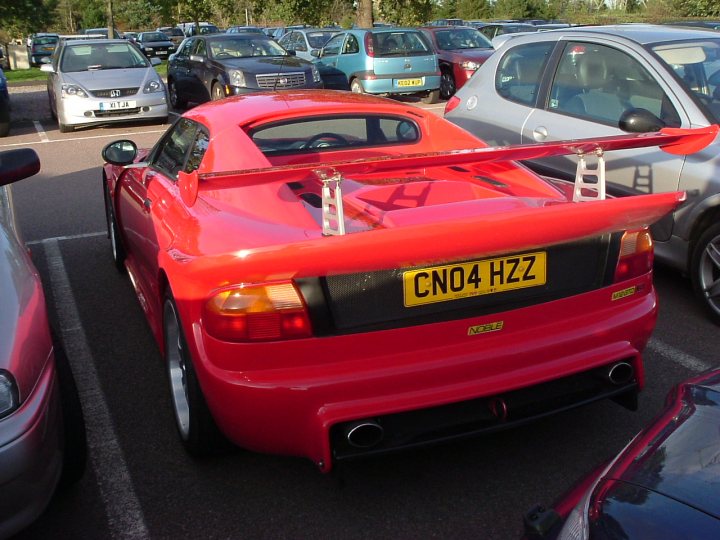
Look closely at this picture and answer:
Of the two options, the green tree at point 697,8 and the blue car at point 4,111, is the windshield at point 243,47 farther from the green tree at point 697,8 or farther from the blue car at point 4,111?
the green tree at point 697,8

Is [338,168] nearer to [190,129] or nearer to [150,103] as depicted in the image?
[190,129]

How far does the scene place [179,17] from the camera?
5400cm

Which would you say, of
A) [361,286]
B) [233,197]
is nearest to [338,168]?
[361,286]

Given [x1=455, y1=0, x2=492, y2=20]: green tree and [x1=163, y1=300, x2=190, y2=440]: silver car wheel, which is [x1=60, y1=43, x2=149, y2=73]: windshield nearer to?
[x1=163, y1=300, x2=190, y2=440]: silver car wheel

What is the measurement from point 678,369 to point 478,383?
1669mm

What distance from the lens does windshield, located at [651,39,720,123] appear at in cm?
465

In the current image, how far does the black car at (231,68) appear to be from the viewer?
44.3 feet

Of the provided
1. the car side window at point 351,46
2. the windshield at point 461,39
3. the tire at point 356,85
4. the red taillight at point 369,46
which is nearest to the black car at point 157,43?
the windshield at point 461,39

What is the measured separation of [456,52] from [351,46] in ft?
7.68

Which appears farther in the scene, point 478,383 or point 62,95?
point 62,95

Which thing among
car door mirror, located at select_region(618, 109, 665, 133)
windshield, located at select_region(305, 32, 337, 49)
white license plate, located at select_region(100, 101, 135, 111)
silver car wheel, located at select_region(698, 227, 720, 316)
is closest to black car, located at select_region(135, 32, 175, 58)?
windshield, located at select_region(305, 32, 337, 49)

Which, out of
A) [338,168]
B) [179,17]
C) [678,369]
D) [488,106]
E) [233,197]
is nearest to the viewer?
[338,168]

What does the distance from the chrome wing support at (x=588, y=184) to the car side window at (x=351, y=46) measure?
1323cm

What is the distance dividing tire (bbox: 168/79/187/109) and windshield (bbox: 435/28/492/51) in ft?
19.2
